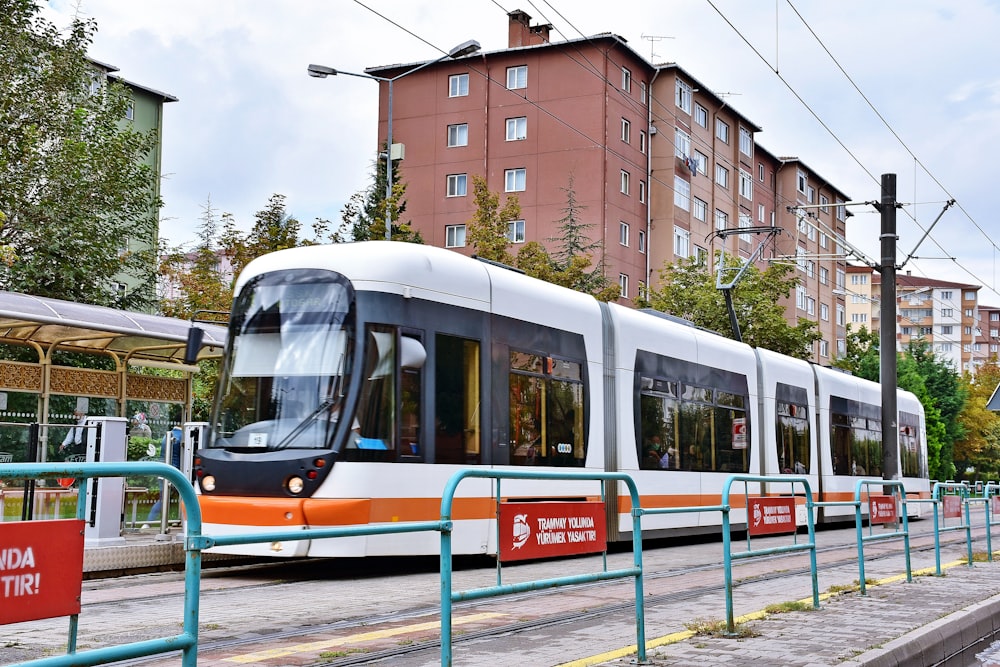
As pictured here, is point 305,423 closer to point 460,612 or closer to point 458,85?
point 460,612

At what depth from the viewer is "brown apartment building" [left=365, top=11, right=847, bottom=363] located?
156 feet

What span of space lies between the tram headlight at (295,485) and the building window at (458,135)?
1565 inches

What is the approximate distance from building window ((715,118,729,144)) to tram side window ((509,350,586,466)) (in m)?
45.2

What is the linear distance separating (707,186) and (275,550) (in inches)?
1944

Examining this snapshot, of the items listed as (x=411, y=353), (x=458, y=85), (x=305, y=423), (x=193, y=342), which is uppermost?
(x=458, y=85)

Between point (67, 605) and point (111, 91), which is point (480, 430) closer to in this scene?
point (67, 605)

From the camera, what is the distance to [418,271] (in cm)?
1203

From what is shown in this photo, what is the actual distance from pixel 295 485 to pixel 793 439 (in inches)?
531

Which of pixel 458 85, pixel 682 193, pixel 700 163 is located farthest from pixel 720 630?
pixel 700 163

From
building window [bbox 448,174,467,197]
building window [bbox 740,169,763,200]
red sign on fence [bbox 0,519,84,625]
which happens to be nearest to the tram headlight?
red sign on fence [bbox 0,519,84,625]

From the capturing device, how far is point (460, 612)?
8.27 meters

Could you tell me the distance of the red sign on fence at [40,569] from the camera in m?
3.50

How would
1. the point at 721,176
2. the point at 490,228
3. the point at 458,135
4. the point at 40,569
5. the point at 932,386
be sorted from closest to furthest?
the point at 40,569 < the point at 490,228 < the point at 458,135 < the point at 721,176 < the point at 932,386

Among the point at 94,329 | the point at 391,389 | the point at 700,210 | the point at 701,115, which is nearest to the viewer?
the point at 391,389
